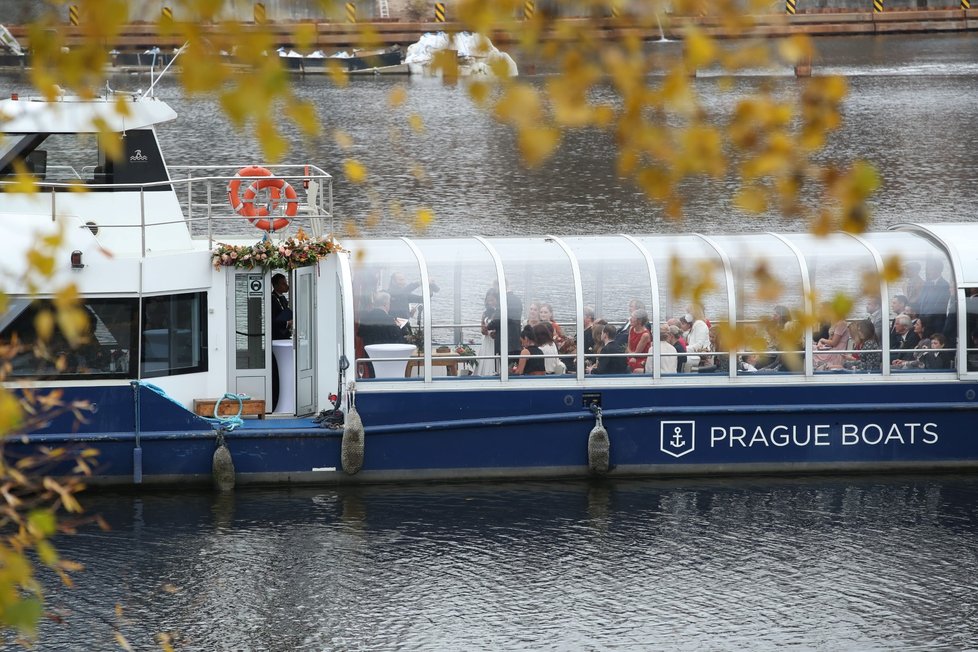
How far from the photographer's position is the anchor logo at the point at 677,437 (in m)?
16.4

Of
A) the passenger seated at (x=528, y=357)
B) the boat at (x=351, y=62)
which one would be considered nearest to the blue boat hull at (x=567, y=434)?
the passenger seated at (x=528, y=357)

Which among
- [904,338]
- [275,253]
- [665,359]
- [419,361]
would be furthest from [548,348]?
[904,338]

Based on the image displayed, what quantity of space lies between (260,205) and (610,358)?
15.0 ft

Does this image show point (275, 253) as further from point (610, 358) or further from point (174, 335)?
point (610, 358)

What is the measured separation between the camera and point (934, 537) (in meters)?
14.9

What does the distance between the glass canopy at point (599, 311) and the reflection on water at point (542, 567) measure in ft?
4.82

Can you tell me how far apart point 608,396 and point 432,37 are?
176 ft

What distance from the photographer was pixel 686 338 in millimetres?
16344

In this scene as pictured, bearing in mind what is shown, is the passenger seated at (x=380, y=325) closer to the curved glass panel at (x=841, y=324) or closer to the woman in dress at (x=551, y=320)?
the woman in dress at (x=551, y=320)

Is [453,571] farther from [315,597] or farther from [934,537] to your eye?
[934,537]

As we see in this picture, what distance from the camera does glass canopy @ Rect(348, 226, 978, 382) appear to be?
16.0 meters

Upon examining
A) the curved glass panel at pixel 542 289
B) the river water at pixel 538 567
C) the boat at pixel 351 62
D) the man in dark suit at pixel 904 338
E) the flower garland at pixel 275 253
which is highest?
the boat at pixel 351 62

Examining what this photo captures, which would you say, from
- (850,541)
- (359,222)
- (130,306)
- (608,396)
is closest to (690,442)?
(608,396)

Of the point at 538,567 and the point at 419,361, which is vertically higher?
the point at 419,361
